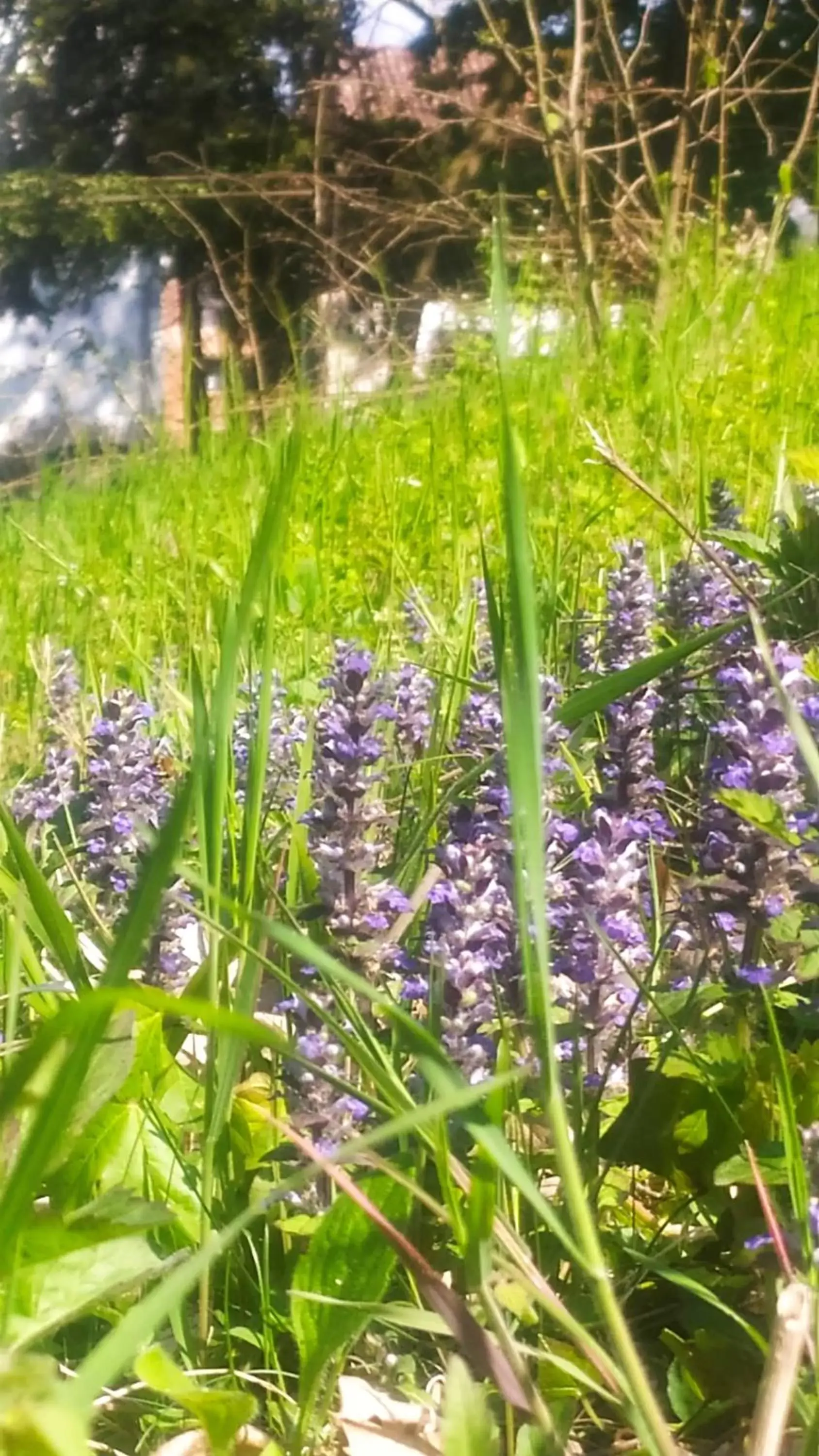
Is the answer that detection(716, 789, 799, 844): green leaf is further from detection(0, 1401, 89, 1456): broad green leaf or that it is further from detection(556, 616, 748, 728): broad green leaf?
detection(0, 1401, 89, 1456): broad green leaf

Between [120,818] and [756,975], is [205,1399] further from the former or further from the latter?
[120,818]

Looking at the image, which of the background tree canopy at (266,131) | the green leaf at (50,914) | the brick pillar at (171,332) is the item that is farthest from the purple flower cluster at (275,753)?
the background tree canopy at (266,131)

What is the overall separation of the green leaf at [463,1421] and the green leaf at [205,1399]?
5.0 inches

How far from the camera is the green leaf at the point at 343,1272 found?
0.71 meters

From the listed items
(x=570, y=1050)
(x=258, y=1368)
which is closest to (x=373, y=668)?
(x=570, y=1050)

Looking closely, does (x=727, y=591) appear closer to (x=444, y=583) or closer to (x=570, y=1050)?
(x=570, y=1050)

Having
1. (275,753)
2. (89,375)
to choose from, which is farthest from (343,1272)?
(89,375)

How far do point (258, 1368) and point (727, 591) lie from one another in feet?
3.02

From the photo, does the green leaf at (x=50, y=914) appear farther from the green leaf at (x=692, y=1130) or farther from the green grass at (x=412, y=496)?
the green grass at (x=412, y=496)

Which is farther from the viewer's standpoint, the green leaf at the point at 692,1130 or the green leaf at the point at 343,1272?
the green leaf at the point at 692,1130

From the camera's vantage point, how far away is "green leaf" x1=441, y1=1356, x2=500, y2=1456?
58 centimetres

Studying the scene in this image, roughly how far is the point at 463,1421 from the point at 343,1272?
6.0 inches

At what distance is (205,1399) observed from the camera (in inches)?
25.6

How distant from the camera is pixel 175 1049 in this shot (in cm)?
105
